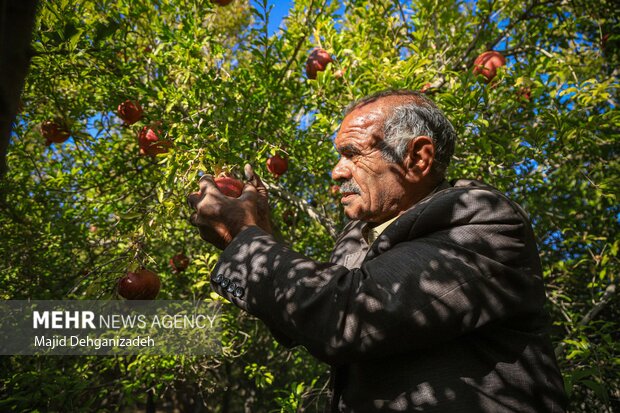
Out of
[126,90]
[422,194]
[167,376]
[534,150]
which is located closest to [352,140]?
[422,194]

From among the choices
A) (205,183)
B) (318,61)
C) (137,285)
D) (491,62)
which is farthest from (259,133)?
(205,183)

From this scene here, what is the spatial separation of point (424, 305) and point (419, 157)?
1.73ft

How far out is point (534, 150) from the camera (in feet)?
8.78

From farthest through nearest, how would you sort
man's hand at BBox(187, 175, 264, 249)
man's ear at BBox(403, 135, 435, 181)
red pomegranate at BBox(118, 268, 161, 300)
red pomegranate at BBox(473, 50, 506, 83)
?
red pomegranate at BBox(473, 50, 506, 83), red pomegranate at BBox(118, 268, 161, 300), man's ear at BBox(403, 135, 435, 181), man's hand at BBox(187, 175, 264, 249)

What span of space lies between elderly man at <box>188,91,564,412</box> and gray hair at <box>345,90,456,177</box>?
0.83 ft

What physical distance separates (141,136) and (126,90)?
0.97 ft

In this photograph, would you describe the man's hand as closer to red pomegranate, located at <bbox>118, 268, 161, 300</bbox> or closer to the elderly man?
the elderly man

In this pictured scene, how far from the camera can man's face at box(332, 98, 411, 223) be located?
1.38 m

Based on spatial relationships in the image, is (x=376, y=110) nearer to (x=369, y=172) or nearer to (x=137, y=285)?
(x=369, y=172)

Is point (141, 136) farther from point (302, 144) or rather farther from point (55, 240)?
point (55, 240)

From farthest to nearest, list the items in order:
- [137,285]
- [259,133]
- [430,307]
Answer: [259,133] < [137,285] < [430,307]

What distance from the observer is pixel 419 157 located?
4.52 feet

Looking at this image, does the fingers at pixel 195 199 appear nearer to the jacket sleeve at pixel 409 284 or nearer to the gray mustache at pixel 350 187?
the jacket sleeve at pixel 409 284

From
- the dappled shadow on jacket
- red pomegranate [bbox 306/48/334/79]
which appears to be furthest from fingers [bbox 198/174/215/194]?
red pomegranate [bbox 306/48/334/79]
